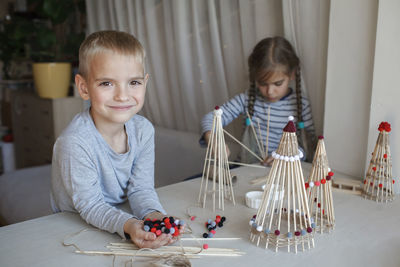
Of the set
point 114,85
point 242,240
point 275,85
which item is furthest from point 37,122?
point 242,240

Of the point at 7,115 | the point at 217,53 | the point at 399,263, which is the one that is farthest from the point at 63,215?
the point at 7,115

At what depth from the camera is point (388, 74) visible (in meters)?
1.00

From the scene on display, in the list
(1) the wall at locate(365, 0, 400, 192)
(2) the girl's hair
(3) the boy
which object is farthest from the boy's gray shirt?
(1) the wall at locate(365, 0, 400, 192)

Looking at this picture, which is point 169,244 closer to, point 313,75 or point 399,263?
point 399,263

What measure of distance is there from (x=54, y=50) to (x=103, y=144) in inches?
102

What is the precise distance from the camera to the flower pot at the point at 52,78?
253 centimetres

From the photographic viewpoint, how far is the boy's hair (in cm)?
84

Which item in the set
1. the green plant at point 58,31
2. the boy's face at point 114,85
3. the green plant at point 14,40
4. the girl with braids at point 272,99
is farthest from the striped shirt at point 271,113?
the green plant at point 14,40

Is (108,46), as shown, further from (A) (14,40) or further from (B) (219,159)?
(A) (14,40)

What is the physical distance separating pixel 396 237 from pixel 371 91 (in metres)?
0.46

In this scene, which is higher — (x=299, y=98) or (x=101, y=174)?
(x=299, y=98)

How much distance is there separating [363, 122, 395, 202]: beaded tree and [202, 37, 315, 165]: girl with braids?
339mm

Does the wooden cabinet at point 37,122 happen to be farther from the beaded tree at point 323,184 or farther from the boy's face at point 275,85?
the beaded tree at point 323,184

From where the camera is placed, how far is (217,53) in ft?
5.53
